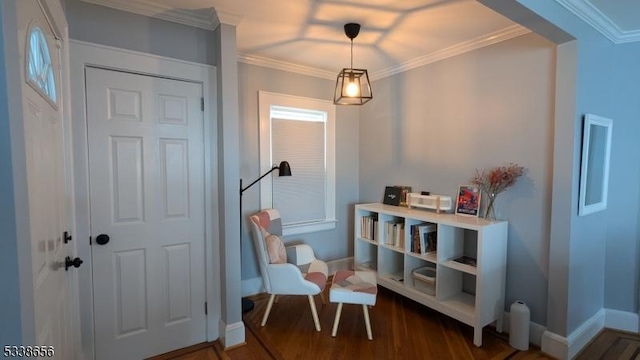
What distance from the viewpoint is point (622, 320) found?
8.25 ft

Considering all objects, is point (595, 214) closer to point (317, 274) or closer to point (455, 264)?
point (455, 264)

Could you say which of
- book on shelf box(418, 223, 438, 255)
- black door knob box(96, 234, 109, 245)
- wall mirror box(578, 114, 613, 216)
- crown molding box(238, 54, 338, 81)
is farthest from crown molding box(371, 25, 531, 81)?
black door knob box(96, 234, 109, 245)

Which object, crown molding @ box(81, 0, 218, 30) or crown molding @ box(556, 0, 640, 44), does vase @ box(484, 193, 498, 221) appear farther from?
crown molding @ box(81, 0, 218, 30)

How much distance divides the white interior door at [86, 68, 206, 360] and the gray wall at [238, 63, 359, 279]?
0.80m

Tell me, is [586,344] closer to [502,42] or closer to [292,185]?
[502,42]

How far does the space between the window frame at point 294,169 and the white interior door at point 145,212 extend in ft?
3.02

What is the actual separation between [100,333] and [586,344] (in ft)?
11.3

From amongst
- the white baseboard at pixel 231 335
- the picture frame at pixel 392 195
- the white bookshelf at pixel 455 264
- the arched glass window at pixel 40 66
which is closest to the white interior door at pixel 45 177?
the arched glass window at pixel 40 66

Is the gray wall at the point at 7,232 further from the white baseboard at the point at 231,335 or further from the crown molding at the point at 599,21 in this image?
the crown molding at the point at 599,21

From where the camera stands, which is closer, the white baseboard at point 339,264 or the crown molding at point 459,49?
the crown molding at point 459,49

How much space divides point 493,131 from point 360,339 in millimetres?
2009

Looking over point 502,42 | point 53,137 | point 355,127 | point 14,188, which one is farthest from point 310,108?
point 14,188

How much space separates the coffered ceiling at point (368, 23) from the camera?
2.04 m

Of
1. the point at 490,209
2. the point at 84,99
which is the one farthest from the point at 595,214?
the point at 84,99
